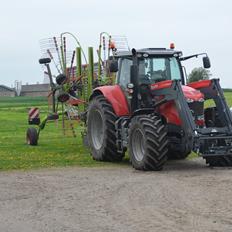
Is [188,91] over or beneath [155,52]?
beneath

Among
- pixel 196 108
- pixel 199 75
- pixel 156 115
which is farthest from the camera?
pixel 199 75

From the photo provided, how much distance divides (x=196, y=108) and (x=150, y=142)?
1.20 meters

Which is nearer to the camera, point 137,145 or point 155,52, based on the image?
point 137,145

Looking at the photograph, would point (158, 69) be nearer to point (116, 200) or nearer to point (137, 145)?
point (137, 145)

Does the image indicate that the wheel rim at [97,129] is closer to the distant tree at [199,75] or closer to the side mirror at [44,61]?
the distant tree at [199,75]

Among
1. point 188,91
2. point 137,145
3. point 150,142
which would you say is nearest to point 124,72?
point 188,91

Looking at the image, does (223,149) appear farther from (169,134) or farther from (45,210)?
(45,210)

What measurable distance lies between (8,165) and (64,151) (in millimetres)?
3032

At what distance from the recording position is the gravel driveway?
7.09 meters

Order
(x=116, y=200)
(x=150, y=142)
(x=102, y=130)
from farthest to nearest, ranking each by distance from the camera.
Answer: (x=102, y=130), (x=150, y=142), (x=116, y=200)

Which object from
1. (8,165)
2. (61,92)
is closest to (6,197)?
(8,165)

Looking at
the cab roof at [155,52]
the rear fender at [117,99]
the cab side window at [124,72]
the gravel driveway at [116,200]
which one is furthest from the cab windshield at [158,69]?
the gravel driveway at [116,200]

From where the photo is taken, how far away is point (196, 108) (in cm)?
1191

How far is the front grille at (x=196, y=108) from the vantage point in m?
11.9
